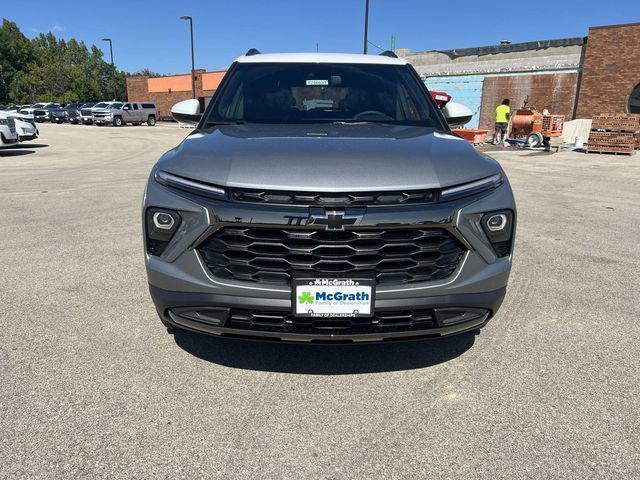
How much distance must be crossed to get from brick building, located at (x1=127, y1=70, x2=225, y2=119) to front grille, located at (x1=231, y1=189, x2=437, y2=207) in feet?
152

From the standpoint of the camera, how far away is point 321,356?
2883 mm

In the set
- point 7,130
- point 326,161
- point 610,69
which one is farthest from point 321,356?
point 610,69

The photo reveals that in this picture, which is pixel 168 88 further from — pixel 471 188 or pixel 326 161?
pixel 471 188

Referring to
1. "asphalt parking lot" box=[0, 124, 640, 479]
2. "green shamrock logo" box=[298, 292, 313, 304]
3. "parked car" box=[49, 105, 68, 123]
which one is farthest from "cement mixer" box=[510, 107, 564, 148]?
"parked car" box=[49, 105, 68, 123]

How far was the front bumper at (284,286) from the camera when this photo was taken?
2201 millimetres

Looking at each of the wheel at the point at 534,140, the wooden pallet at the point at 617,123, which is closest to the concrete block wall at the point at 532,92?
the wheel at the point at 534,140

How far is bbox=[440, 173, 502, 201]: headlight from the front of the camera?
2.28 metres

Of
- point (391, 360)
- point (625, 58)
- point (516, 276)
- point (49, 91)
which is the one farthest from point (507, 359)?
point (49, 91)

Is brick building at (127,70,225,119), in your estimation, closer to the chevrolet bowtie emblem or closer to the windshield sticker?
the windshield sticker

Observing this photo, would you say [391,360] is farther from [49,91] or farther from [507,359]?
[49,91]

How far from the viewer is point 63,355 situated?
286 cm

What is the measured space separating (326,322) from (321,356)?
69cm

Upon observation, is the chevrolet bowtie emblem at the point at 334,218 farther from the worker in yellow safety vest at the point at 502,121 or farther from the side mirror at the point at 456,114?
the worker in yellow safety vest at the point at 502,121

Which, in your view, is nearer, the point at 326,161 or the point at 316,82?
the point at 326,161
